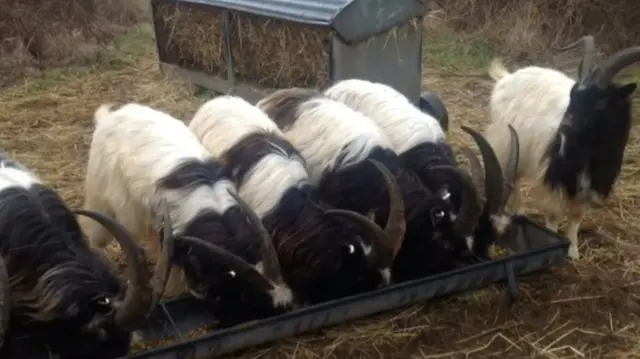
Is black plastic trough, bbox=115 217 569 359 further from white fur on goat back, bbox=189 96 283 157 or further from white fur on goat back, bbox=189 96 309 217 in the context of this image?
white fur on goat back, bbox=189 96 283 157

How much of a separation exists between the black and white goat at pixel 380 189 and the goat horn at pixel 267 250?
0.77 metres

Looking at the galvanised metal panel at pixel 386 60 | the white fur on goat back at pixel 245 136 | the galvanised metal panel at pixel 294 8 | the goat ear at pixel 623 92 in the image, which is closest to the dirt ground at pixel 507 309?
the galvanised metal panel at pixel 386 60

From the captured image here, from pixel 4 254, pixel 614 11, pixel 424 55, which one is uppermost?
pixel 4 254

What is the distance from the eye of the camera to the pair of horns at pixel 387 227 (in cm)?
454

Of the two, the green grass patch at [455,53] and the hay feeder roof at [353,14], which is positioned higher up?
the hay feeder roof at [353,14]

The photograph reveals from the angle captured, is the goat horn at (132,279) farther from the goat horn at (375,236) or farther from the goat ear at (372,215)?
the goat ear at (372,215)

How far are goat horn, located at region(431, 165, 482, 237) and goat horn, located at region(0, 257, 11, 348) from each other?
2659 millimetres

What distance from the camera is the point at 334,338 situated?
4875mm

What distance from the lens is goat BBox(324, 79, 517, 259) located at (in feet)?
16.6

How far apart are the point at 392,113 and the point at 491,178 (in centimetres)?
107

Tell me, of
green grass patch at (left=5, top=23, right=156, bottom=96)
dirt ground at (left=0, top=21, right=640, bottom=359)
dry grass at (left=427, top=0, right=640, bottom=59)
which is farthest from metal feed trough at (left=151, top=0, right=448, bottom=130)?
dry grass at (left=427, top=0, right=640, bottom=59)

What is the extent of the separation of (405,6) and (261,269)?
167 inches

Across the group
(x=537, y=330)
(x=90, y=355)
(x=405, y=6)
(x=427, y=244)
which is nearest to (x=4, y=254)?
(x=90, y=355)

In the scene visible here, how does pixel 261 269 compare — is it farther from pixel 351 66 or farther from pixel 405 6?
pixel 405 6
